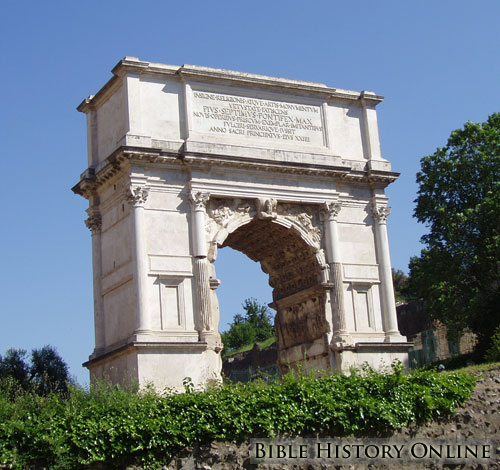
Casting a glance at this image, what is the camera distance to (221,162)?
90.7 feet

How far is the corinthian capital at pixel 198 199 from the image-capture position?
89.7ft

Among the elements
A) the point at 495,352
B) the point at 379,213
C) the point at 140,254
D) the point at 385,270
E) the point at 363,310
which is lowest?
the point at 495,352

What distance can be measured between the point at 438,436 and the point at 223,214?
951cm

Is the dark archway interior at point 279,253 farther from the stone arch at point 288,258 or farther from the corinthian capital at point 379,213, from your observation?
the corinthian capital at point 379,213

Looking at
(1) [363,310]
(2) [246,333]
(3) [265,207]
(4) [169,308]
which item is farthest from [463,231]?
(2) [246,333]

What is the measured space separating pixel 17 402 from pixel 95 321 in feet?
28.3

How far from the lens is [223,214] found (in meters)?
28.0

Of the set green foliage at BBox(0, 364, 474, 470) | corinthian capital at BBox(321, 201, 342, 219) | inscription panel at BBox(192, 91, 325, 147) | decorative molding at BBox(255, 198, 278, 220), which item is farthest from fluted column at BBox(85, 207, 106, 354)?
corinthian capital at BBox(321, 201, 342, 219)

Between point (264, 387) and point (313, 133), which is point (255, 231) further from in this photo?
point (264, 387)

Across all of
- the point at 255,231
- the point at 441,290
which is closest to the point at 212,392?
the point at 255,231

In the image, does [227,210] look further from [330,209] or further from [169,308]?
[169,308]

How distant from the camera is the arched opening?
95.0 ft

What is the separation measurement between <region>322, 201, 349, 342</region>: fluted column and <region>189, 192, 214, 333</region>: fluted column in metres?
4.04

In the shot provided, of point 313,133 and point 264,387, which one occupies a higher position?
point 313,133
